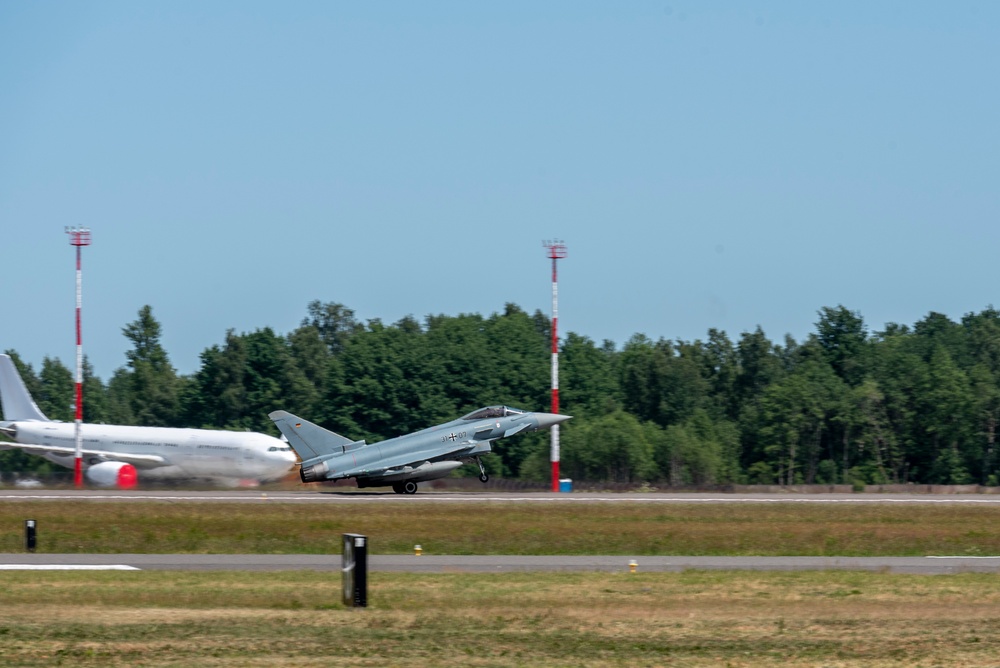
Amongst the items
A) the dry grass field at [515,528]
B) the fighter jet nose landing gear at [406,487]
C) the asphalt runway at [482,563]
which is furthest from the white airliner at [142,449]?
the asphalt runway at [482,563]

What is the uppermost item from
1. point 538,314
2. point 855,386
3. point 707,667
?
point 538,314

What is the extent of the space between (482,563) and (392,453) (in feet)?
80.2

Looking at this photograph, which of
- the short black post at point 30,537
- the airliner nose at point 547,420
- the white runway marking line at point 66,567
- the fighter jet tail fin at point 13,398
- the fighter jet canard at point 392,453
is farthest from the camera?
the fighter jet tail fin at point 13,398

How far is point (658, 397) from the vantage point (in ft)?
358

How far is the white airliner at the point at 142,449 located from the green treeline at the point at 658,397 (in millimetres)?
31030

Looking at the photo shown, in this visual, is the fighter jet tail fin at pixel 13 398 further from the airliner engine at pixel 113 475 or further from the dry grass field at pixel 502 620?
the dry grass field at pixel 502 620

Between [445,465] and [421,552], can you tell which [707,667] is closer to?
[421,552]

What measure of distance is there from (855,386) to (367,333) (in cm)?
4323

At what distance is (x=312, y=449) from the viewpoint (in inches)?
1858

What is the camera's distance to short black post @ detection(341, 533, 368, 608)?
16.3 metres

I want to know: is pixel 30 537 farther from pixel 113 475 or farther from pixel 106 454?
pixel 106 454

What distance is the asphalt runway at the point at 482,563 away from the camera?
21484 mm

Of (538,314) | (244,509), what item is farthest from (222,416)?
(244,509)

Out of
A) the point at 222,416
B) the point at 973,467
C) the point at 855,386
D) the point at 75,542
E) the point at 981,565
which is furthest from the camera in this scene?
the point at 222,416
